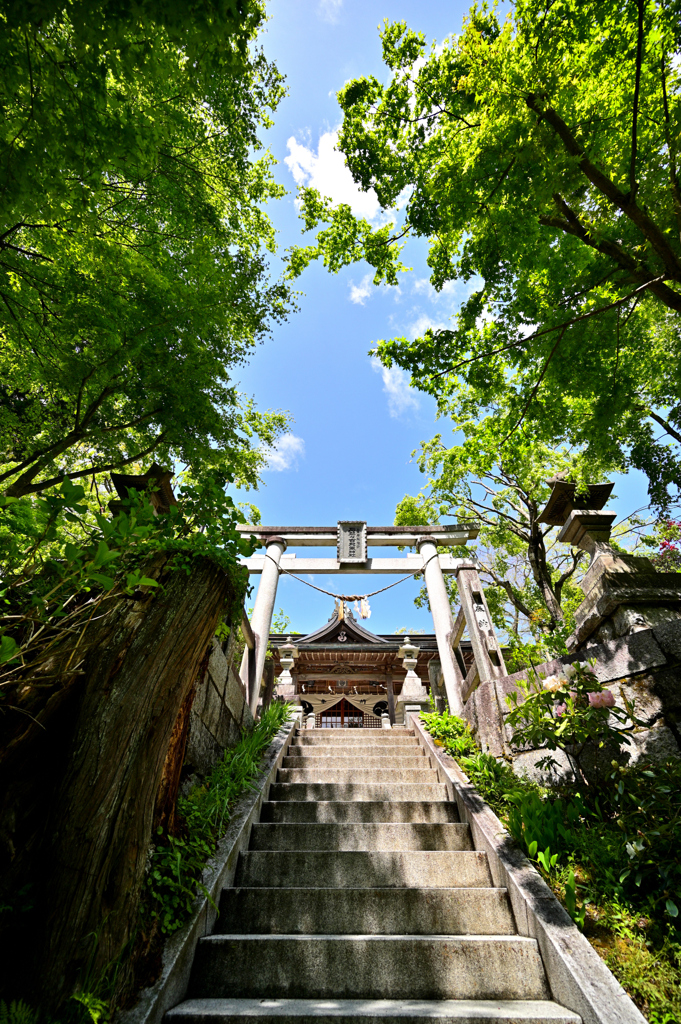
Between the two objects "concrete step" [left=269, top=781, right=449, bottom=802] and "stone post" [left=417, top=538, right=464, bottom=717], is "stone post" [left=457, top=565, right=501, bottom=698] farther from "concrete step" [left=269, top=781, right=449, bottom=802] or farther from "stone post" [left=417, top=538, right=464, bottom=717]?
"concrete step" [left=269, top=781, right=449, bottom=802]

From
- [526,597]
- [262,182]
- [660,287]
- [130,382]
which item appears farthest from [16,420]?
[526,597]

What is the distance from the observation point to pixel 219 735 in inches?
188

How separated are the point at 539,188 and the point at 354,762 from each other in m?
6.89

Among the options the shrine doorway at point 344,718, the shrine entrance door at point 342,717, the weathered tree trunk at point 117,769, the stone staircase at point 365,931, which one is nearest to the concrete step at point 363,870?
the stone staircase at point 365,931

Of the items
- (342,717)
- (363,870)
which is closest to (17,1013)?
(363,870)

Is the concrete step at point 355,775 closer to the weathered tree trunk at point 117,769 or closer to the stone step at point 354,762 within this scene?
the stone step at point 354,762

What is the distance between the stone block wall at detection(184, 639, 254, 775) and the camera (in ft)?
13.2

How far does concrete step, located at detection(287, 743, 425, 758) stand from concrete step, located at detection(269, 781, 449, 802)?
1150mm

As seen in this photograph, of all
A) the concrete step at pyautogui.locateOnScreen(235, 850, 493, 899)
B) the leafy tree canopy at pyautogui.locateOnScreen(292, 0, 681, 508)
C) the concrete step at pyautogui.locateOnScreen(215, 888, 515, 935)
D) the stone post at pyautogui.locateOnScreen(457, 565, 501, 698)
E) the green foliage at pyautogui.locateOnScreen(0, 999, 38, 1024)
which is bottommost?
the green foliage at pyautogui.locateOnScreen(0, 999, 38, 1024)

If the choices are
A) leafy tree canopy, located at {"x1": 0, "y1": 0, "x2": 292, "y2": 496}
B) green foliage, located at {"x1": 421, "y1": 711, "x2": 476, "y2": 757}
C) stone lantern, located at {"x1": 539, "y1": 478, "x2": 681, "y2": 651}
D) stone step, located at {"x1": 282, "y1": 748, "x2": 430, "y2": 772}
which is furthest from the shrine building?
stone lantern, located at {"x1": 539, "y1": 478, "x2": 681, "y2": 651}

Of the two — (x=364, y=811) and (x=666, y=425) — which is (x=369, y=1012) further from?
(x=666, y=425)

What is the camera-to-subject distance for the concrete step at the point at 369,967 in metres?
2.52

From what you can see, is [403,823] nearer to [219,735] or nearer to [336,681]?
[219,735]

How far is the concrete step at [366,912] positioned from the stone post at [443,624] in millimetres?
3953
